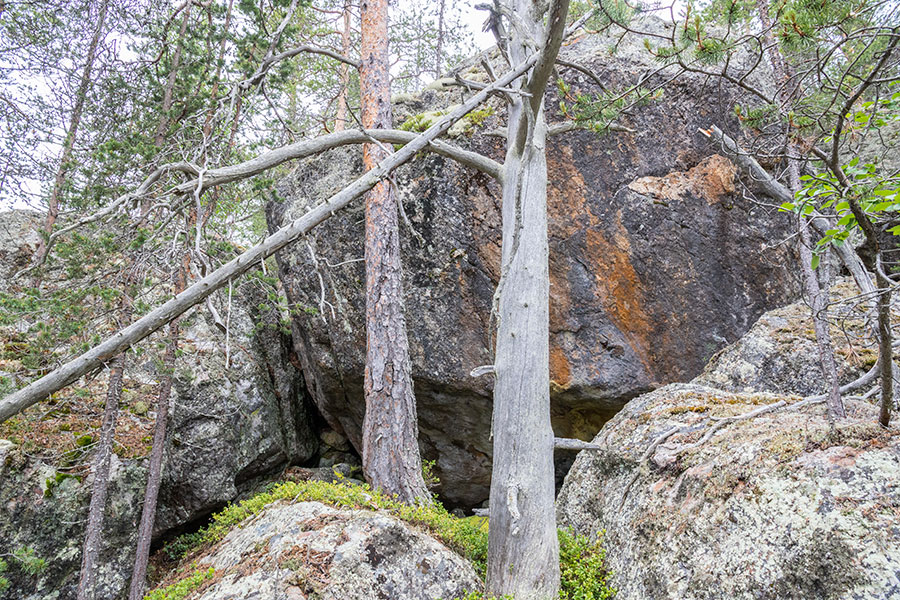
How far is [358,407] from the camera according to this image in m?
7.78

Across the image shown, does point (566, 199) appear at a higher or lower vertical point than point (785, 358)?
higher

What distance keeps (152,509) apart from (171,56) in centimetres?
575

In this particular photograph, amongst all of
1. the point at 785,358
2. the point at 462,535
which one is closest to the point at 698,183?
the point at 785,358

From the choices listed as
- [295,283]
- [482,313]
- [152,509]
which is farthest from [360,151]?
[152,509]

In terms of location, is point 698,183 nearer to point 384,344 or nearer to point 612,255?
point 612,255

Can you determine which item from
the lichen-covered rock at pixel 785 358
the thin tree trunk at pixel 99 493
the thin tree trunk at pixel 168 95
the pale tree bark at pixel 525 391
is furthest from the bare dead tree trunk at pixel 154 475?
the lichen-covered rock at pixel 785 358

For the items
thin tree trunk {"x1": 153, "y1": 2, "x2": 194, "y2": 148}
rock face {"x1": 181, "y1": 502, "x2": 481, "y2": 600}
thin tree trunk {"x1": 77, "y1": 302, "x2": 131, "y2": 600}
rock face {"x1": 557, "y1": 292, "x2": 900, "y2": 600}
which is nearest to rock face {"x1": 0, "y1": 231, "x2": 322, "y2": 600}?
thin tree trunk {"x1": 77, "y1": 302, "x2": 131, "y2": 600}

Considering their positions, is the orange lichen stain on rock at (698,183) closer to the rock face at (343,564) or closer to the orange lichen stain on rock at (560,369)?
the orange lichen stain on rock at (560,369)

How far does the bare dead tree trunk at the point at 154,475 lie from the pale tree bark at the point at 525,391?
12.7 ft

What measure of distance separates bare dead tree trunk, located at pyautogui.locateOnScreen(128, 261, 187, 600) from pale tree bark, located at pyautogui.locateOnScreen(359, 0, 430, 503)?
2.26 meters

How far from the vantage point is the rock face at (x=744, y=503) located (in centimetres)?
218

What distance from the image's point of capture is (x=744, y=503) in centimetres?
269

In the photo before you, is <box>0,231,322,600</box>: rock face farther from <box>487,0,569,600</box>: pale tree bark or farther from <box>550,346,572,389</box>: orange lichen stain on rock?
<box>550,346,572,389</box>: orange lichen stain on rock

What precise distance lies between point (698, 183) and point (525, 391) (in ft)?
15.1
